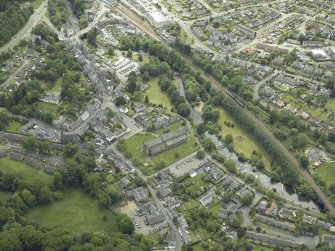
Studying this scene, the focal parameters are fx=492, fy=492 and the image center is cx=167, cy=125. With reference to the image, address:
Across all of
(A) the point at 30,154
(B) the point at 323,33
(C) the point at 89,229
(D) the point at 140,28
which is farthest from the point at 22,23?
(B) the point at 323,33

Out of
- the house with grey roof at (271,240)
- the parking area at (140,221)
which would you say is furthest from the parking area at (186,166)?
the house with grey roof at (271,240)

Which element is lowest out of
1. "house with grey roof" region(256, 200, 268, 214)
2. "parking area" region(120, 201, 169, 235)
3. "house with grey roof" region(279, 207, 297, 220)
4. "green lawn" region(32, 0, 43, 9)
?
"house with grey roof" region(279, 207, 297, 220)

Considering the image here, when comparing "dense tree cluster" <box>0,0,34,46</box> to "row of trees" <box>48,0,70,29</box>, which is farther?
"row of trees" <box>48,0,70,29</box>

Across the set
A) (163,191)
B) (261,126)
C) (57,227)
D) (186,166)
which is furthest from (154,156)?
(57,227)

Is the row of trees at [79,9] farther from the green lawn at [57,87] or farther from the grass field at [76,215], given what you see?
the grass field at [76,215]

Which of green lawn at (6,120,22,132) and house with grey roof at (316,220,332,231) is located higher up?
green lawn at (6,120,22,132)

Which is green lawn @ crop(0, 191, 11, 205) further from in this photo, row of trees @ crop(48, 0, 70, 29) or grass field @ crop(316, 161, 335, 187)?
row of trees @ crop(48, 0, 70, 29)

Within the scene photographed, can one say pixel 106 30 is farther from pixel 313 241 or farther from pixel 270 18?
pixel 313 241

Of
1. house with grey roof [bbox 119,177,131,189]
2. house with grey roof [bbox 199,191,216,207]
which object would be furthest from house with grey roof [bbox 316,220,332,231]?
house with grey roof [bbox 119,177,131,189]
